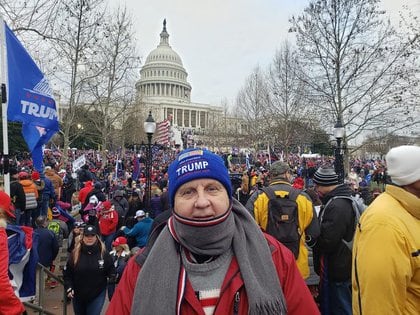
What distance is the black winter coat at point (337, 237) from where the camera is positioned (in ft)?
11.9

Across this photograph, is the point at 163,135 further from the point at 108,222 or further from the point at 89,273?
the point at 89,273

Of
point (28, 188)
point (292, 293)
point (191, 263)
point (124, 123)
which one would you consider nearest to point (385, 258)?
point (292, 293)

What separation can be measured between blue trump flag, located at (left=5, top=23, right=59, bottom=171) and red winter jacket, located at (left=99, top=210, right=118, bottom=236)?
2.62 meters

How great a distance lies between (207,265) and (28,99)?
13.7ft

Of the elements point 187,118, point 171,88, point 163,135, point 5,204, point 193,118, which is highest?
point 171,88

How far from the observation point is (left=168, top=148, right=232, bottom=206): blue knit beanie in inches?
66.4

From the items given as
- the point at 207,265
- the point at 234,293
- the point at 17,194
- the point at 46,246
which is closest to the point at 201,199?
the point at 207,265

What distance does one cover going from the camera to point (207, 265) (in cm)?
156

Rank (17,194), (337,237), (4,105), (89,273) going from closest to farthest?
(337,237) → (4,105) → (89,273) → (17,194)

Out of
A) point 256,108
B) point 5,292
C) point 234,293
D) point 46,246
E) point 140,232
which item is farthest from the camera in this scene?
point 256,108

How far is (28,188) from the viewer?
7.52 meters

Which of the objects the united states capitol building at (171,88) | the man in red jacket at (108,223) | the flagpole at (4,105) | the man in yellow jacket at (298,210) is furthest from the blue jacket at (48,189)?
the united states capitol building at (171,88)

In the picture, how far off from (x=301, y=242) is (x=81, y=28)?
52.1 ft

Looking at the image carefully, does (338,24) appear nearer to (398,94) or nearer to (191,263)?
(398,94)
